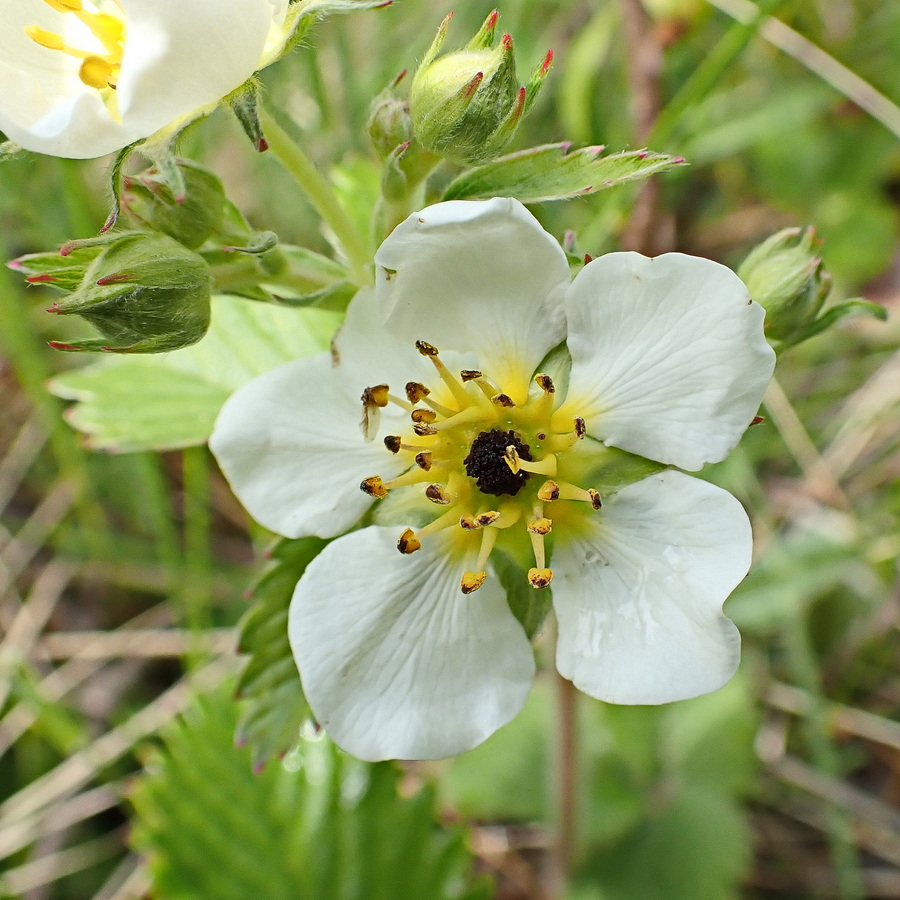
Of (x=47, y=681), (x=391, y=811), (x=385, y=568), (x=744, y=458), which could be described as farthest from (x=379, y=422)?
(x=47, y=681)

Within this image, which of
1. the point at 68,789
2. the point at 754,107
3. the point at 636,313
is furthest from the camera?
the point at 754,107

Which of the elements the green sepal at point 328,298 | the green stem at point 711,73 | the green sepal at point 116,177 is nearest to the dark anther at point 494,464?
the green sepal at point 328,298

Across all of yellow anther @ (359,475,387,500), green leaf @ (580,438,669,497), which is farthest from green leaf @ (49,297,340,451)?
green leaf @ (580,438,669,497)

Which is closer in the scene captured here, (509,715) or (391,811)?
(509,715)

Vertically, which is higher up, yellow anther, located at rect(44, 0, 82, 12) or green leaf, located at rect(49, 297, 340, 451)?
yellow anther, located at rect(44, 0, 82, 12)

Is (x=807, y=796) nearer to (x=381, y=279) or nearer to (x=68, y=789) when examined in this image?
(x=68, y=789)

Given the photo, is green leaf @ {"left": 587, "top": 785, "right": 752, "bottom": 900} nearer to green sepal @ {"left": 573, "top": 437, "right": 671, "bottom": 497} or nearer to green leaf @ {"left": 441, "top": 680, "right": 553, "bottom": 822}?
green leaf @ {"left": 441, "top": 680, "right": 553, "bottom": 822}
